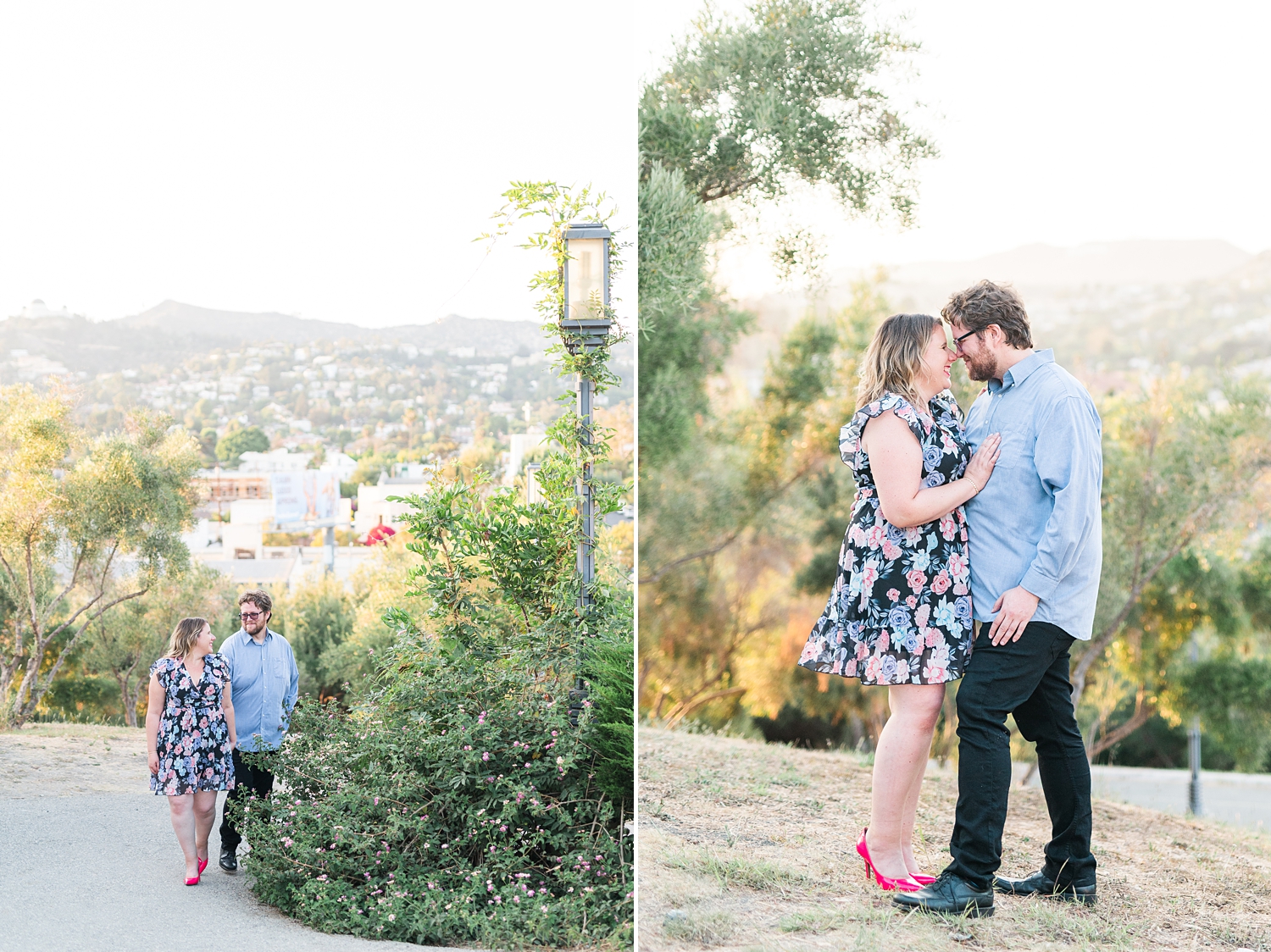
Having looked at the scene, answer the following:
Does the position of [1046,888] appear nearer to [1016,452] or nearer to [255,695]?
[1016,452]

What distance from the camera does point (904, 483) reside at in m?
2.51

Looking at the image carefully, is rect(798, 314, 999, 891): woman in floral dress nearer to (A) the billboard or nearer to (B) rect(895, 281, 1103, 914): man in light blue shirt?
(B) rect(895, 281, 1103, 914): man in light blue shirt

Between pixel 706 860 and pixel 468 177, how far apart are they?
200 inches

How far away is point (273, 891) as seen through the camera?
11.4ft

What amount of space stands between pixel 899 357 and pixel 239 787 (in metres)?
Result: 2.83

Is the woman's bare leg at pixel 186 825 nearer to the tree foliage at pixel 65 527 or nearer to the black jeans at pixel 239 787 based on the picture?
the black jeans at pixel 239 787

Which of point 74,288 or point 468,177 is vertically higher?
point 468,177

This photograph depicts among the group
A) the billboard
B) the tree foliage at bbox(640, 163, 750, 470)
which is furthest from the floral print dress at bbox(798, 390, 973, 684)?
the billboard

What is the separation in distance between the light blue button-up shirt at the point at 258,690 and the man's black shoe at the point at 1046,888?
258cm

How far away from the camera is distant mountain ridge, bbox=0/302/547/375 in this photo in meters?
6.07

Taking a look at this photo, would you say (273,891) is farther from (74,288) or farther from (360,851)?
(74,288)

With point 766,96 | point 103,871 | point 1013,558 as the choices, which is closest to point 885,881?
point 1013,558

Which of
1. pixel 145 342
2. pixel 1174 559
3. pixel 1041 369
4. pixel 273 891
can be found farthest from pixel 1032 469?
pixel 1174 559

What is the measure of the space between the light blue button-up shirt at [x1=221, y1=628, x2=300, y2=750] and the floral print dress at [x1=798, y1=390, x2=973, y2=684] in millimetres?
2250
